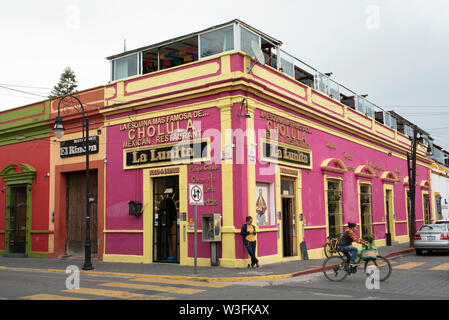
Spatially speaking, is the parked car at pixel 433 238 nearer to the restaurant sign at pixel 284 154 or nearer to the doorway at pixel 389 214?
the restaurant sign at pixel 284 154

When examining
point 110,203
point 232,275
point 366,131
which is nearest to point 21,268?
point 110,203

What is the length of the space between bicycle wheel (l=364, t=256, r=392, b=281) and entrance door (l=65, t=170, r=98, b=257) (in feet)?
39.9

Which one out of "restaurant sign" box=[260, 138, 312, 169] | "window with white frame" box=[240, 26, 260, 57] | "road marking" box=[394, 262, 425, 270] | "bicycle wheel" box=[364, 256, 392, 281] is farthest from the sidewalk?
"window with white frame" box=[240, 26, 260, 57]

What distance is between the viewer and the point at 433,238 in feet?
65.8

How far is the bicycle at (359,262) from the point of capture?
38.2 ft

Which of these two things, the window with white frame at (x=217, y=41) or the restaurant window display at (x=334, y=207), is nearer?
the window with white frame at (x=217, y=41)

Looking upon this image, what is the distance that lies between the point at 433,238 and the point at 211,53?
1284 centimetres

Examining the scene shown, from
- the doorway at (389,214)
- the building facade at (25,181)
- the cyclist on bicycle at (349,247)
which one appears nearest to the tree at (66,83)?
the building facade at (25,181)

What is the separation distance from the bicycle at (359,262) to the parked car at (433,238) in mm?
9641

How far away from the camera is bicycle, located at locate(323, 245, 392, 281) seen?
11633 millimetres

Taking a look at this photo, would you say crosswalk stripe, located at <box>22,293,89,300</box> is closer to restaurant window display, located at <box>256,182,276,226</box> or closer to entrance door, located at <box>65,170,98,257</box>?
restaurant window display, located at <box>256,182,276,226</box>

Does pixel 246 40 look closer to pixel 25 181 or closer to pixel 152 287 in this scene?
pixel 152 287

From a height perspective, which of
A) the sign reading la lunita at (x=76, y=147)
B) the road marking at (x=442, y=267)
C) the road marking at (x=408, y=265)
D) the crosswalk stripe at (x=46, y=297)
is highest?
the sign reading la lunita at (x=76, y=147)
